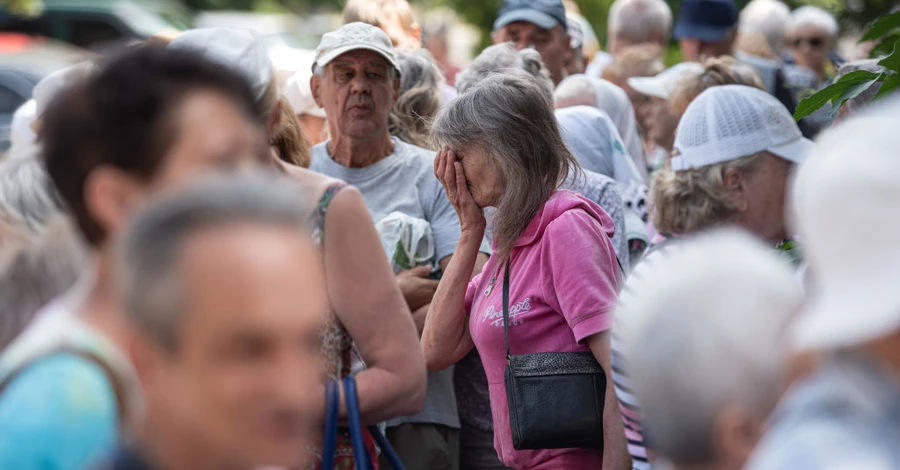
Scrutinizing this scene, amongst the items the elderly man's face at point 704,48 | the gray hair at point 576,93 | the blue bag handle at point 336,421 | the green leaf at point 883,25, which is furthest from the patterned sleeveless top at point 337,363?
the elderly man's face at point 704,48

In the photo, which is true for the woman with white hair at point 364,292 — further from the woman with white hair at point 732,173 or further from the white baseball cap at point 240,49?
the woman with white hair at point 732,173

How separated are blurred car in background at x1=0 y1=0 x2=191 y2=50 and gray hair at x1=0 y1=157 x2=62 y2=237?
19.3 m

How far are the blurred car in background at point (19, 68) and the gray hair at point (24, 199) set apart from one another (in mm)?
12624

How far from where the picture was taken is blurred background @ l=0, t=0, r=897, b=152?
1400 cm

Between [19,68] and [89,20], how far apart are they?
5185 millimetres

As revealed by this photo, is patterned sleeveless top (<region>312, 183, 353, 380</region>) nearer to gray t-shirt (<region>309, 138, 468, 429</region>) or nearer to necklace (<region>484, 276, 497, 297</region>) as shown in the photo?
necklace (<region>484, 276, 497, 297</region>)

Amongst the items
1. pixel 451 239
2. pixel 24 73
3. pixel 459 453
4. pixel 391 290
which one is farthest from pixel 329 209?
pixel 24 73

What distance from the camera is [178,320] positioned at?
5.27 feet

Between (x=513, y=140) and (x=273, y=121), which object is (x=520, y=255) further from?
(x=273, y=121)

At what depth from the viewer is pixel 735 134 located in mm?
3920

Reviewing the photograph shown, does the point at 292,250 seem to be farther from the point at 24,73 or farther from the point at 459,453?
the point at 24,73

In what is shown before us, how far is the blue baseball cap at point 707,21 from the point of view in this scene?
7754 millimetres

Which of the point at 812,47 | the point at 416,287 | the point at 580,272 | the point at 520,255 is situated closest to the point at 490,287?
the point at 520,255

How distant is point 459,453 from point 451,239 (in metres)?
→ 0.86
